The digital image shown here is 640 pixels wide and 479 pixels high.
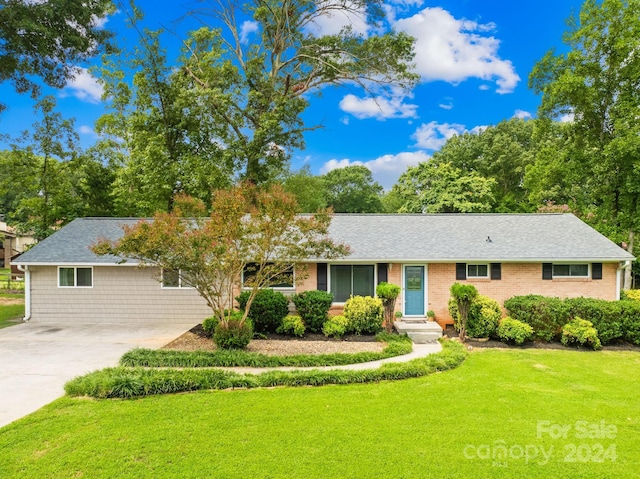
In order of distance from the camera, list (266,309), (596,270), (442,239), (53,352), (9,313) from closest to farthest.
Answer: (53,352) → (266,309) → (596,270) → (442,239) → (9,313)

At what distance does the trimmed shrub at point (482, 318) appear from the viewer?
1098 centimetres

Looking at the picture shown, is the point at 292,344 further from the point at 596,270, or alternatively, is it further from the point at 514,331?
the point at 596,270

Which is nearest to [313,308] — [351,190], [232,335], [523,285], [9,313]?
[232,335]

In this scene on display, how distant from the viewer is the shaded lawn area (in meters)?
4.36

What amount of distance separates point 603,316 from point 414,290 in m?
5.31

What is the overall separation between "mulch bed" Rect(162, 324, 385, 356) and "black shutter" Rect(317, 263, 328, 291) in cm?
183

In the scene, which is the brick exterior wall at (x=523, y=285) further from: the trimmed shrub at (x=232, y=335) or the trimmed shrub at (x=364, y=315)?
the trimmed shrub at (x=232, y=335)

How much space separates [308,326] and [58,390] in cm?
658

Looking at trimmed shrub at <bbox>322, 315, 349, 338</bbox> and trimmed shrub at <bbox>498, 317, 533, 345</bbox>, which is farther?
trimmed shrub at <bbox>322, 315, 349, 338</bbox>

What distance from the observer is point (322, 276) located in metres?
12.8

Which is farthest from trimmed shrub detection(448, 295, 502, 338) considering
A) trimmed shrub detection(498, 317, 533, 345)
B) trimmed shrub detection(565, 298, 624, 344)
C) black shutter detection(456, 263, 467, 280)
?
trimmed shrub detection(565, 298, 624, 344)

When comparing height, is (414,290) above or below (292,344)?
above

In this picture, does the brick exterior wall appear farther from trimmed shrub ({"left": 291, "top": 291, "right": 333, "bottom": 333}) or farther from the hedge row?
the hedge row

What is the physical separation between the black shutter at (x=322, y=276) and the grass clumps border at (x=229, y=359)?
391cm
